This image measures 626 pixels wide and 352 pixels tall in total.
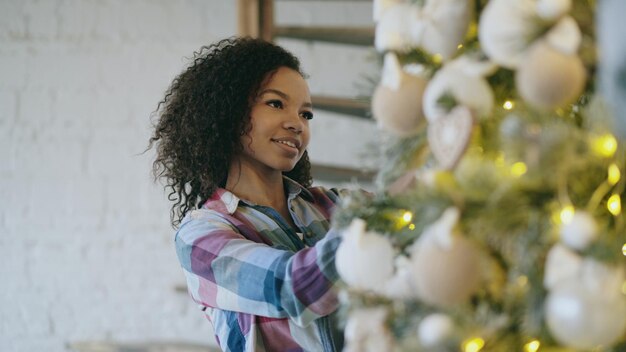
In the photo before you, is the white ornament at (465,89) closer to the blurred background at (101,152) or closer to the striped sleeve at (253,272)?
the striped sleeve at (253,272)

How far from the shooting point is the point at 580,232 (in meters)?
0.68

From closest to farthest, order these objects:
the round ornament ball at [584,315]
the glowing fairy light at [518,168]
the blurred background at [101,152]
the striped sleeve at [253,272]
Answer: the round ornament ball at [584,315] → the glowing fairy light at [518,168] → the striped sleeve at [253,272] → the blurred background at [101,152]

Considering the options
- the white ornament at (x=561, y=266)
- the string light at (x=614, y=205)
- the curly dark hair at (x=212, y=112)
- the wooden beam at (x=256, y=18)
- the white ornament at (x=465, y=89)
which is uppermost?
the white ornament at (x=465, y=89)

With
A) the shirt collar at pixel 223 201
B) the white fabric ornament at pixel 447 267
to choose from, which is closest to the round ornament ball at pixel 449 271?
the white fabric ornament at pixel 447 267

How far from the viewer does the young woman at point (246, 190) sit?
1.25m

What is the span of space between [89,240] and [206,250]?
5.50ft

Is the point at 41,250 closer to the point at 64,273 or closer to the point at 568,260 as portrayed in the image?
the point at 64,273

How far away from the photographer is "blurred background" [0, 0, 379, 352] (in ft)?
9.40

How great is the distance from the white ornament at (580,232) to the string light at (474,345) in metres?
0.12

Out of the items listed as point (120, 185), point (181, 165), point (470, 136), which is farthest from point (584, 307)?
point (120, 185)

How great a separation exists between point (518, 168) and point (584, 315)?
150 mm

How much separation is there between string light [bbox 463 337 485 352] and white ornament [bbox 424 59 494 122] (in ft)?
0.60

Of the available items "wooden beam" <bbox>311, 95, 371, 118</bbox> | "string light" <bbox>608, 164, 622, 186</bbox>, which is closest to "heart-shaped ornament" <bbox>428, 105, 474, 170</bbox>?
"string light" <bbox>608, 164, 622, 186</bbox>

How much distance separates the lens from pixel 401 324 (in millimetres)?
800
